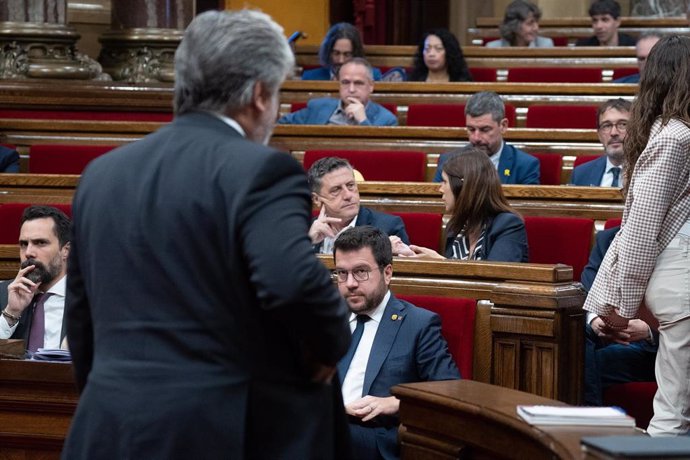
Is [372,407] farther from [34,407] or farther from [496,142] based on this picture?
[496,142]

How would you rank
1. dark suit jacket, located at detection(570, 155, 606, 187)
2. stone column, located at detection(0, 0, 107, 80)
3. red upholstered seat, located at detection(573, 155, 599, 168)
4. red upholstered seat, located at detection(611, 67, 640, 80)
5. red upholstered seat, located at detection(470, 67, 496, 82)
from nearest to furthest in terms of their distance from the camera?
dark suit jacket, located at detection(570, 155, 606, 187) → red upholstered seat, located at detection(573, 155, 599, 168) → stone column, located at detection(0, 0, 107, 80) → red upholstered seat, located at detection(611, 67, 640, 80) → red upholstered seat, located at detection(470, 67, 496, 82)

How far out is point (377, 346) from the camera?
130 inches

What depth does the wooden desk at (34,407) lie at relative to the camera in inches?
110

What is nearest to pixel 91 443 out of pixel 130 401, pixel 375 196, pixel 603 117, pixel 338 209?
pixel 130 401

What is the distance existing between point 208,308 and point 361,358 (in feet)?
5.28

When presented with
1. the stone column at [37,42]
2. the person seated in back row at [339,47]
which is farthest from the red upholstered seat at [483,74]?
the stone column at [37,42]

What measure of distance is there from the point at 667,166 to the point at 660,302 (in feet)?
1.03

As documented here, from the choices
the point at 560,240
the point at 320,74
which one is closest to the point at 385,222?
the point at 560,240

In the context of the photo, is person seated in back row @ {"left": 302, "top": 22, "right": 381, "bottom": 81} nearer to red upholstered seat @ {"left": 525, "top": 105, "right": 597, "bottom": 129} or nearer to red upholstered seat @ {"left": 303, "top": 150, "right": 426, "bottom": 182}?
red upholstered seat @ {"left": 525, "top": 105, "right": 597, "bottom": 129}

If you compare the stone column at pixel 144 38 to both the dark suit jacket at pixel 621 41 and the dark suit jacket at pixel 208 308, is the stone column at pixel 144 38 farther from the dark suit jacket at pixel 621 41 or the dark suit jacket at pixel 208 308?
the dark suit jacket at pixel 208 308

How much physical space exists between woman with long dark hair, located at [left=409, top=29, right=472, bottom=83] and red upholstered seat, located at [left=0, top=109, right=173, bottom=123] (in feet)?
5.33

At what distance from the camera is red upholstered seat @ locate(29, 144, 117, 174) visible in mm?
5691

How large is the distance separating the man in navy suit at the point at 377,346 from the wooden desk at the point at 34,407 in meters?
0.72

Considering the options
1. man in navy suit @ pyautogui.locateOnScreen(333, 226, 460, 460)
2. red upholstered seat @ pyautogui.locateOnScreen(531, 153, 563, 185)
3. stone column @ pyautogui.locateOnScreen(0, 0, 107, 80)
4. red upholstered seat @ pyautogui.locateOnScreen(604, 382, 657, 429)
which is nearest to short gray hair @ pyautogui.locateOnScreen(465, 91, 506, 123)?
red upholstered seat @ pyautogui.locateOnScreen(531, 153, 563, 185)
